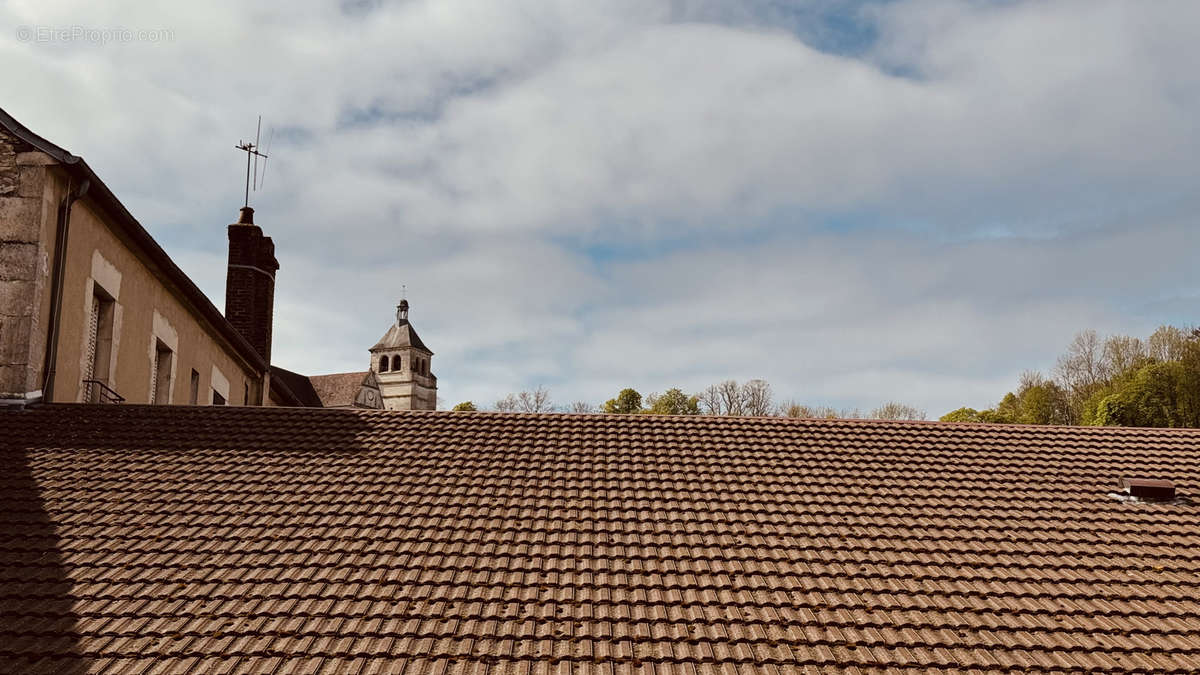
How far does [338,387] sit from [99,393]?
60.0 metres

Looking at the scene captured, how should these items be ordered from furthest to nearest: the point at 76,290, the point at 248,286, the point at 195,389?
the point at 248,286 → the point at 195,389 → the point at 76,290

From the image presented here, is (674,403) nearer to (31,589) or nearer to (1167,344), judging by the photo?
(1167,344)

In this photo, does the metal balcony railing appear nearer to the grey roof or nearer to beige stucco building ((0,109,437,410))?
beige stucco building ((0,109,437,410))

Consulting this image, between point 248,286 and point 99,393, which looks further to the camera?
point 248,286

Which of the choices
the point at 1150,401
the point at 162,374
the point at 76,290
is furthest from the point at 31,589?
the point at 1150,401

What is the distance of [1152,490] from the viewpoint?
10.8m

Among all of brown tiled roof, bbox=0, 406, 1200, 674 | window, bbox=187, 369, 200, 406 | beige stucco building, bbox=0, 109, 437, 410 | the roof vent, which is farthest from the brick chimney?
the roof vent

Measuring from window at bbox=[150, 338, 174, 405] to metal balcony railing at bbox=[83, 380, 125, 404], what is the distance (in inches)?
102

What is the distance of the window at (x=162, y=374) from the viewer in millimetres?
17344

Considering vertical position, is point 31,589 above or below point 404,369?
below

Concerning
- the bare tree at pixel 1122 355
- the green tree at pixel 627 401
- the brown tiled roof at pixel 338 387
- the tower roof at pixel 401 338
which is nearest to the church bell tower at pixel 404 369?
the tower roof at pixel 401 338

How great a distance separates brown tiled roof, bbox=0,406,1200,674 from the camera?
7398mm

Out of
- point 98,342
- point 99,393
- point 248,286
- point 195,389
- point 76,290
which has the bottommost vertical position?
point 99,393

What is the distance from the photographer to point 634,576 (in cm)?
855
